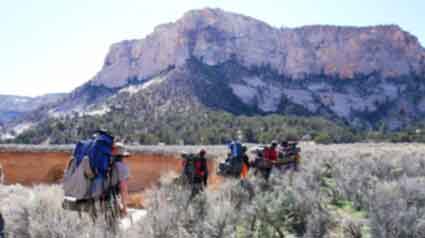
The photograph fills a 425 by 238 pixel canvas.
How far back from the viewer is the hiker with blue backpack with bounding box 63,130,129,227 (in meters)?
4.90

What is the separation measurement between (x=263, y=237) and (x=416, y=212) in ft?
6.26

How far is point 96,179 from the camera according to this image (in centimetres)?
496

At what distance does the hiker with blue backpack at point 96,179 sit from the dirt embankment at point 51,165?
14.5 metres

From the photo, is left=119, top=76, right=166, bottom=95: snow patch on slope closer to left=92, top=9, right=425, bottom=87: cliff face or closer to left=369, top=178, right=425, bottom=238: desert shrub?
left=92, top=9, right=425, bottom=87: cliff face

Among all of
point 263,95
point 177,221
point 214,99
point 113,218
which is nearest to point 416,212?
point 177,221

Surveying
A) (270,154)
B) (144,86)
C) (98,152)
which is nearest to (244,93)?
(144,86)

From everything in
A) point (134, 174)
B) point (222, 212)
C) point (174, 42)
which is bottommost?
point (134, 174)

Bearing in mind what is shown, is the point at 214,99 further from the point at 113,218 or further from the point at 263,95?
the point at 113,218

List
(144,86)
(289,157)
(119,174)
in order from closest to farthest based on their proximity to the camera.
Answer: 1. (119,174)
2. (289,157)
3. (144,86)

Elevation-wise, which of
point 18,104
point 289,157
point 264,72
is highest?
point 264,72

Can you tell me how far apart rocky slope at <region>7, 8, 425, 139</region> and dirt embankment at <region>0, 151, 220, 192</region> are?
41883 millimetres

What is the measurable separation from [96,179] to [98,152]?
0.94ft

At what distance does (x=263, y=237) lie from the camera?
6102 mm

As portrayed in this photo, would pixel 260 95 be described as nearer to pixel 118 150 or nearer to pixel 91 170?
pixel 118 150
